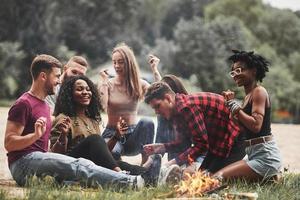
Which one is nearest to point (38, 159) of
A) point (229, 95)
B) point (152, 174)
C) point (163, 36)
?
point (152, 174)

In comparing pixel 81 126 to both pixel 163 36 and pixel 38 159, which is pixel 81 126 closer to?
pixel 38 159

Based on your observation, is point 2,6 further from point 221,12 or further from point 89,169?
point 89,169

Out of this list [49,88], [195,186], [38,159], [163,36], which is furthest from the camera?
[163,36]

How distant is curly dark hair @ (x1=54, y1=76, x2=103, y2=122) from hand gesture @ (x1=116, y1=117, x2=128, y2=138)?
0.23 metres

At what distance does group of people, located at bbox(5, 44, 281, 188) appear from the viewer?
4.29 meters

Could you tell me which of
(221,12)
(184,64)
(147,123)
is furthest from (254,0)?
(147,123)

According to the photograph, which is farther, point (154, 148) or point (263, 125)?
point (154, 148)

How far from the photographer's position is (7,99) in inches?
358

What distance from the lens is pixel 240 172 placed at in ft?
14.9

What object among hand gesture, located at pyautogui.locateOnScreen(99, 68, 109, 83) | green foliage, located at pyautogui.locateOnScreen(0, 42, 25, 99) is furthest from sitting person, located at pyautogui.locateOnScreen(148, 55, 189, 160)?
green foliage, located at pyautogui.locateOnScreen(0, 42, 25, 99)

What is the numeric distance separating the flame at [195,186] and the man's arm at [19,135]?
104 cm

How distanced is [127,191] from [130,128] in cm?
115

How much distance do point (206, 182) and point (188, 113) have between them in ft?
2.62

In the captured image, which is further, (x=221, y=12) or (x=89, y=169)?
(x=221, y=12)
